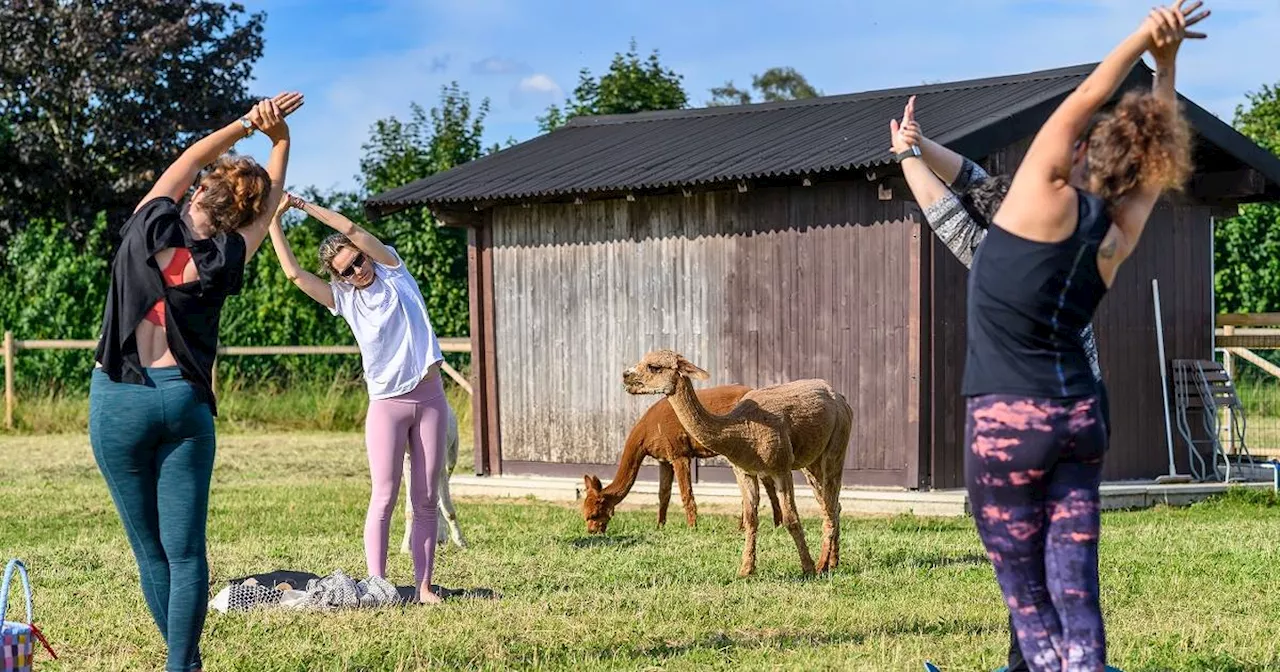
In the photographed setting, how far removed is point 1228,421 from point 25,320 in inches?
766

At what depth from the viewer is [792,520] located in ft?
33.5

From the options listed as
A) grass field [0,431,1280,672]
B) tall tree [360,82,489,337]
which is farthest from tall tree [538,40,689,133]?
grass field [0,431,1280,672]

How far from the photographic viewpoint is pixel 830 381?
15.0 meters

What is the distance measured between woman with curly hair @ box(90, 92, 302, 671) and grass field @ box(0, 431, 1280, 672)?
1.05 metres

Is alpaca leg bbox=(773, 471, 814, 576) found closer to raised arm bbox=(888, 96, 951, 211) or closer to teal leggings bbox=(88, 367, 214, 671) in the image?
raised arm bbox=(888, 96, 951, 211)

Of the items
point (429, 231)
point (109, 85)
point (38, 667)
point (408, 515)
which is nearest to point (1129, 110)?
point (38, 667)

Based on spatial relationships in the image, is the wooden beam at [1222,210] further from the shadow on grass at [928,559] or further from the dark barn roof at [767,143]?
the shadow on grass at [928,559]

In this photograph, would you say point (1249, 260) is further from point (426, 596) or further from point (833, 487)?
point (426, 596)

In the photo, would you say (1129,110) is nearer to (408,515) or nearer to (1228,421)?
(408,515)

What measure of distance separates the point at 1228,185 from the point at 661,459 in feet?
22.2

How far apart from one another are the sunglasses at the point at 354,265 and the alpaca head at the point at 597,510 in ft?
15.5

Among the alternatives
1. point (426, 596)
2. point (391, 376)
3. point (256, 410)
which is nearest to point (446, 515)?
point (426, 596)

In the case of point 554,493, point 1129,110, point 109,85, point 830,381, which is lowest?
point 554,493

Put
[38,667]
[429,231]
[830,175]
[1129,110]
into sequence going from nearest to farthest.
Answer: [1129,110] < [38,667] < [830,175] < [429,231]
